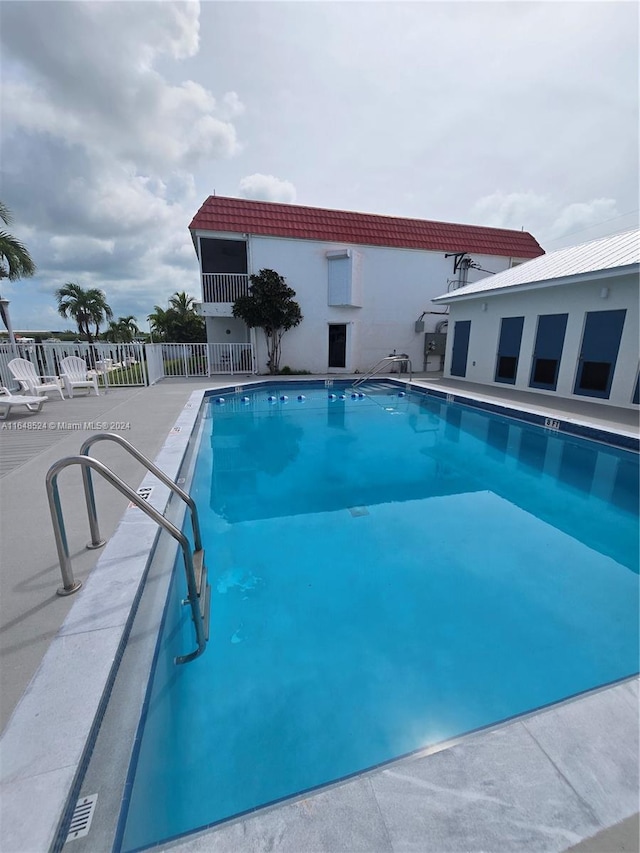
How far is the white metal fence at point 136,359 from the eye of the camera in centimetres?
928

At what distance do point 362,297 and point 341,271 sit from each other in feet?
5.27

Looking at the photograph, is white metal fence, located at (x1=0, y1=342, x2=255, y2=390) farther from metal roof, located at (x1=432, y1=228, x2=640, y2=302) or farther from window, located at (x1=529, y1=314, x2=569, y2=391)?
window, located at (x1=529, y1=314, x2=569, y2=391)

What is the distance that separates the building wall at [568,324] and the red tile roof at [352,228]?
17.2ft

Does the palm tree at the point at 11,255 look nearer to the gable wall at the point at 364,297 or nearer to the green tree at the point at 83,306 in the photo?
the gable wall at the point at 364,297

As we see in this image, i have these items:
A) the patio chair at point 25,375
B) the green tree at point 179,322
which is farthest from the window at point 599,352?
the green tree at point 179,322

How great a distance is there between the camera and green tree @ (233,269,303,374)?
13.8 meters

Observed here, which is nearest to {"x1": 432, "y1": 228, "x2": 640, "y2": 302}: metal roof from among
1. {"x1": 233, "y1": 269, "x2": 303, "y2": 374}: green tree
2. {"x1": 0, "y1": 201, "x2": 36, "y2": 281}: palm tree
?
{"x1": 233, "y1": 269, "x2": 303, "y2": 374}: green tree

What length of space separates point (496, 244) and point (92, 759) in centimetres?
2267

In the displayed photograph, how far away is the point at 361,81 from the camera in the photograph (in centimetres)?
811

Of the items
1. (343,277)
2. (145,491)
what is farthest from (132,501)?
(343,277)

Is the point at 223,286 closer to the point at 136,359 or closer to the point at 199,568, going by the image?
the point at 136,359

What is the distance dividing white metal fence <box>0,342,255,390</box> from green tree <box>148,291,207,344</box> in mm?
11299

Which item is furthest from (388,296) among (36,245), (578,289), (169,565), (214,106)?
(169,565)

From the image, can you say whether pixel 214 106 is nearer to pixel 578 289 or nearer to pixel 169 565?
pixel 578 289
